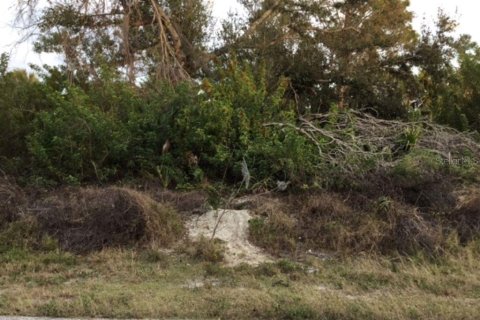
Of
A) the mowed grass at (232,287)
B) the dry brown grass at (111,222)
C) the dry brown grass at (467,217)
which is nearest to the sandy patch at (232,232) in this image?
the dry brown grass at (111,222)

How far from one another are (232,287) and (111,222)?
3.27 m

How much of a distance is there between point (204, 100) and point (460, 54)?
36.8 feet

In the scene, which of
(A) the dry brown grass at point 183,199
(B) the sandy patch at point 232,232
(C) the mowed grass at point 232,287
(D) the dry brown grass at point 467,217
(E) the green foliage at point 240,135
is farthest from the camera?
(E) the green foliage at point 240,135

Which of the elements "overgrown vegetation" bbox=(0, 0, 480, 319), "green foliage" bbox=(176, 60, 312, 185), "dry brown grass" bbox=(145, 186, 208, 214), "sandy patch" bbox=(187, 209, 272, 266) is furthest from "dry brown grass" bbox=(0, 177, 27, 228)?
"green foliage" bbox=(176, 60, 312, 185)

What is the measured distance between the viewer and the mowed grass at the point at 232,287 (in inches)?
233

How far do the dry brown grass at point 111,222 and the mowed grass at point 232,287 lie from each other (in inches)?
15.7

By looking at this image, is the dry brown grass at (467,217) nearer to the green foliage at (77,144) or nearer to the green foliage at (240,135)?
the green foliage at (240,135)

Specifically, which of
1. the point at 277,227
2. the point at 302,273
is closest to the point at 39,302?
the point at 302,273

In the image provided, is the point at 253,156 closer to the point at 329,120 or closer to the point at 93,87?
the point at 329,120

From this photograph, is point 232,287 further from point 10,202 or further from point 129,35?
point 129,35

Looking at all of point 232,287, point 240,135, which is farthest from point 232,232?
point 240,135

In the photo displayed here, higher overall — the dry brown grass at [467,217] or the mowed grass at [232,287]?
the dry brown grass at [467,217]

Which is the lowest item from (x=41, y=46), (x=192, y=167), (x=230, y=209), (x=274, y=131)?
(x=230, y=209)

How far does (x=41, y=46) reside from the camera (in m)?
18.5
